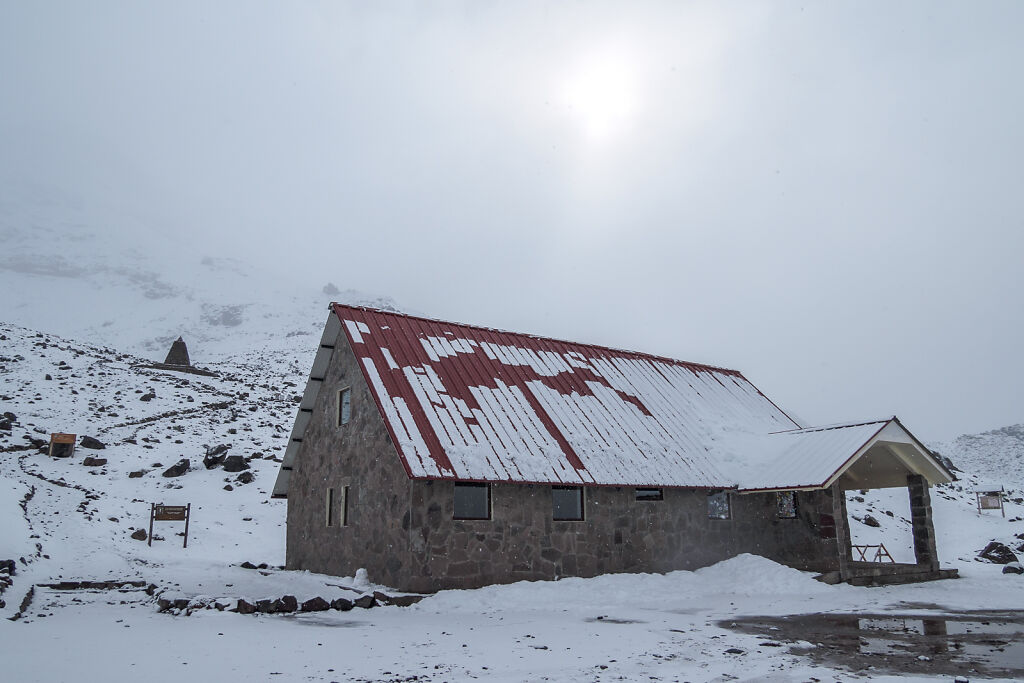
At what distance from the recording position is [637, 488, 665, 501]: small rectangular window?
18594mm

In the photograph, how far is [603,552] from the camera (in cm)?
1745

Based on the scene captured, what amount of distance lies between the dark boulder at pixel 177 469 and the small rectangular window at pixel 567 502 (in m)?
21.0

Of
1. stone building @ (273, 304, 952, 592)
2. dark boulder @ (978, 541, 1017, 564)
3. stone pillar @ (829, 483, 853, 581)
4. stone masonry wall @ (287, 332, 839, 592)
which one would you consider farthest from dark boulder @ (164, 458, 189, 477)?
dark boulder @ (978, 541, 1017, 564)

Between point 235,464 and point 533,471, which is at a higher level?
point 235,464

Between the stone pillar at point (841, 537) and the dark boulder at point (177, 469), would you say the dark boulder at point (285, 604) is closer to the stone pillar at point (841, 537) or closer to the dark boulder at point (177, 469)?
the stone pillar at point (841, 537)

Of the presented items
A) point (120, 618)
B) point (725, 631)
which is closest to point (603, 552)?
point (725, 631)

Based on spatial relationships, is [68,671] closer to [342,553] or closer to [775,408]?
[342,553]

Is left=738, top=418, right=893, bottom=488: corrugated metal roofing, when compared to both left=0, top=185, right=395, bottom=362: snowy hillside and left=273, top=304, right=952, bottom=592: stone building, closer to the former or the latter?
left=273, top=304, right=952, bottom=592: stone building

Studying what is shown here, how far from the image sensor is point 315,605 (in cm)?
1332

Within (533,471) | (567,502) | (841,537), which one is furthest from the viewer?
(841,537)

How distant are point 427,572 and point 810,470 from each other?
10.6 metres

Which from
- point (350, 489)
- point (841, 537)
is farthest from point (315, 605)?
point (841, 537)

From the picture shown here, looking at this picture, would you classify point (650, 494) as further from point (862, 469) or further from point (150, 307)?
point (150, 307)

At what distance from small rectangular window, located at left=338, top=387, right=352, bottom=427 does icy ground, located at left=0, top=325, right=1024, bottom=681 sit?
4.05m
